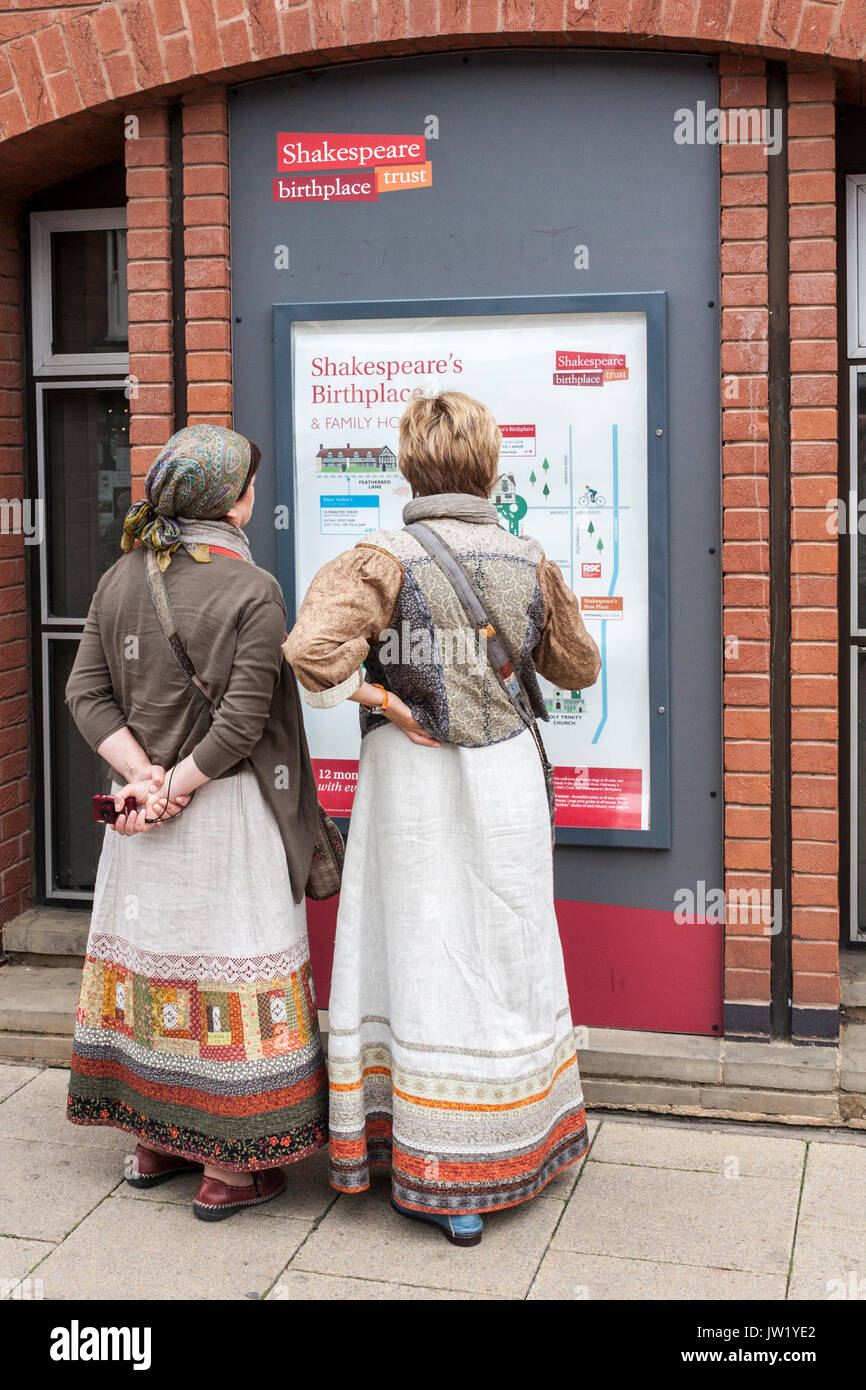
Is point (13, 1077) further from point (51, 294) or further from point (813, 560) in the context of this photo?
point (813, 560)

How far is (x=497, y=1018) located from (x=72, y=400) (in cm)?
294

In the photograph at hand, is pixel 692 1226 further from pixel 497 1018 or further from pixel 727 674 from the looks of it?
pixel 727 674

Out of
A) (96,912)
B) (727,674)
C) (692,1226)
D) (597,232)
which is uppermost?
(597,232)

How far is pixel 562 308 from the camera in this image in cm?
431

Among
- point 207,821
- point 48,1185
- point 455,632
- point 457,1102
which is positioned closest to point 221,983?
point 207,821

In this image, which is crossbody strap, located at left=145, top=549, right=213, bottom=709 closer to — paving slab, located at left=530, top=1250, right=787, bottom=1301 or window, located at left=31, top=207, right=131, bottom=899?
paving slab, located at left=530, top=1250, right=787, bottom=1301

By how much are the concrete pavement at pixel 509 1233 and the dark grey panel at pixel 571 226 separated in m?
0.80

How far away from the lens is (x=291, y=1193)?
3.91m

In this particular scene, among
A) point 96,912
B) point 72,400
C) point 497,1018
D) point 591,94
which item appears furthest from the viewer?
point 72,400

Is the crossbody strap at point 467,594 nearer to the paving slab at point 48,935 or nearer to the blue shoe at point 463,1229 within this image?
the blue shoe at point 463,1229

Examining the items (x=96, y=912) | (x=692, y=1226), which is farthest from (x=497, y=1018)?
(x=96, y=912)

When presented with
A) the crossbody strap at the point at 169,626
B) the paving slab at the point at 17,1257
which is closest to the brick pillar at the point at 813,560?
the crossbody strap at the point at 169,626

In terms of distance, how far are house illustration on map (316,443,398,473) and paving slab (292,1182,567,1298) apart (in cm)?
211

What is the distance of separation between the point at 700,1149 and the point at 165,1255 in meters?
1.51
